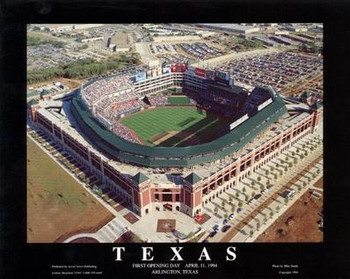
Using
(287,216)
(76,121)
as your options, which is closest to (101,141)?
(76,121)

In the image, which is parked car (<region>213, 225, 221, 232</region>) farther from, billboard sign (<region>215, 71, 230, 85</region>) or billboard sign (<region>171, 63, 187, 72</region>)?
billboard sign (<region>171, 63, 187, 72</region>)

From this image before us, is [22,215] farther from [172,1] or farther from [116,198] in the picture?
[172,1]

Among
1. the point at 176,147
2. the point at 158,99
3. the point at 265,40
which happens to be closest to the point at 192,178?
the point at 176,147

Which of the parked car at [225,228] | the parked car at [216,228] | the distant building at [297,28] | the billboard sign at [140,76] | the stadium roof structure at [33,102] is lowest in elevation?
the parked car at [216,228]

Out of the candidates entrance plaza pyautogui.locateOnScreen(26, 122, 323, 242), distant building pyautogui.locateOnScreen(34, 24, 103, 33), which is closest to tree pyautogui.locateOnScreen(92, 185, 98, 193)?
entrance plaza pyautogui.locateOnScreen(26, 122, 323, 242)

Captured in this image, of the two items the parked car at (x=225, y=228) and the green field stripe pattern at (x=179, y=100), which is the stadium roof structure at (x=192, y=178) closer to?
the parked car at (x=225, y=228)

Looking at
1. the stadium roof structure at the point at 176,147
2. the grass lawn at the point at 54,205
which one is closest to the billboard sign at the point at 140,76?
the stadium roof structure at the point at 176,147

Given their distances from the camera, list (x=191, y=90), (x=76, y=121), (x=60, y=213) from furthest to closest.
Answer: (x=191, y=90) → (x=76, y=121) → (x=60, y=213)
